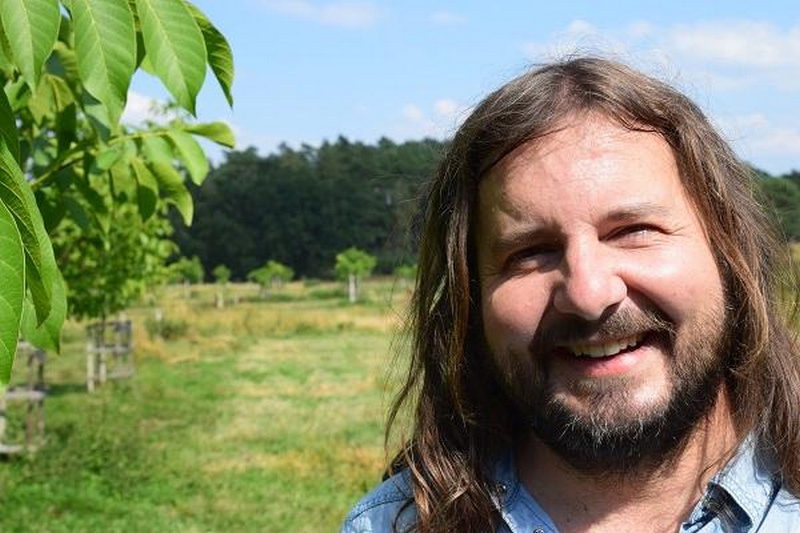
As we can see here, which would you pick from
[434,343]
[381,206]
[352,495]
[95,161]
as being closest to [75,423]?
[352,495]

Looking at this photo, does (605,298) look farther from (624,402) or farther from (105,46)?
(105,46)

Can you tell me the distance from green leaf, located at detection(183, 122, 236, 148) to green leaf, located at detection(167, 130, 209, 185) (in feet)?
0.15

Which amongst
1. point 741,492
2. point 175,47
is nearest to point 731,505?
point 741,492

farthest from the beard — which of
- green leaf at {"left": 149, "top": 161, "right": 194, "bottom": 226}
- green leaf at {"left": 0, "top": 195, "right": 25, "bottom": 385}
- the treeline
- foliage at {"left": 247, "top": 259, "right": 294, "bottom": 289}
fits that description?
the treeline

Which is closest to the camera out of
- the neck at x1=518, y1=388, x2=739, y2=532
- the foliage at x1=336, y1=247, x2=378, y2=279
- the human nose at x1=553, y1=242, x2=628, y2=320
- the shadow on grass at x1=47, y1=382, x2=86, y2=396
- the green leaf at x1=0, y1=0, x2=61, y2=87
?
the green leaf at x1=0, y1=0, x2=61, y2=87

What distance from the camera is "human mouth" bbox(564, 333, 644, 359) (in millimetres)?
1331

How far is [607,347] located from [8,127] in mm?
783

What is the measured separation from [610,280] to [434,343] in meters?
0.44

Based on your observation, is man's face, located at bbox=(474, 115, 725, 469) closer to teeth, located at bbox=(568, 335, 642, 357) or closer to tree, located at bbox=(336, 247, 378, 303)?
teeth, located at bbox=(568, 335, 642, 357)

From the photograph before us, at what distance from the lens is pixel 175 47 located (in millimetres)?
1315

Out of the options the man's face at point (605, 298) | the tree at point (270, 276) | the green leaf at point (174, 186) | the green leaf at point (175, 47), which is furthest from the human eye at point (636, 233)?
the tree at point (270, 276)

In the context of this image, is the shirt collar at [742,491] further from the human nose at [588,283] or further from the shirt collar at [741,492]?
the human nose at [588,283]

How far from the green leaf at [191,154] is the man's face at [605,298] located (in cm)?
100

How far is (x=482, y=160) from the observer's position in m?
1.51
